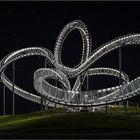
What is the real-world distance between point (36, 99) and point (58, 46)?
11225 mm

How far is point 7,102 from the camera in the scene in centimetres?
5647

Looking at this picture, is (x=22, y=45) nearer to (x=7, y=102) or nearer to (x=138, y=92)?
(x=7, y=102)

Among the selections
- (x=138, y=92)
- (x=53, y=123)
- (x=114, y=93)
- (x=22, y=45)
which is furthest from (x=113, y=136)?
(x=22, y=45)

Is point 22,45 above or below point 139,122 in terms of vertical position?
above

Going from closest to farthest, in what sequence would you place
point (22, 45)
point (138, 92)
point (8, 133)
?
point (8, 133)
point (138, 92)
point (22, 45)

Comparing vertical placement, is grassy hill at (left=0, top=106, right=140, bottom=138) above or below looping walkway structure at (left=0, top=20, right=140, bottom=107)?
below

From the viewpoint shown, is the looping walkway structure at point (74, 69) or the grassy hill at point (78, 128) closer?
the grassy hill at point (78, 128)

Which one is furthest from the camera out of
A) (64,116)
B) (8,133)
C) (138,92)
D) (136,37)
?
(136,37)

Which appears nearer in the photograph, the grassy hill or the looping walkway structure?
the grassy hill

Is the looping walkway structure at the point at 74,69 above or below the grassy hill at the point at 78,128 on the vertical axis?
above

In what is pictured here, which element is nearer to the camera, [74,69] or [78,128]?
[78,128]

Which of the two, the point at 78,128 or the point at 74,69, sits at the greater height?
the point at 74,69

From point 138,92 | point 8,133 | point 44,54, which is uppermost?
point 44,54

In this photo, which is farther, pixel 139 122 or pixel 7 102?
pixel 7 102
